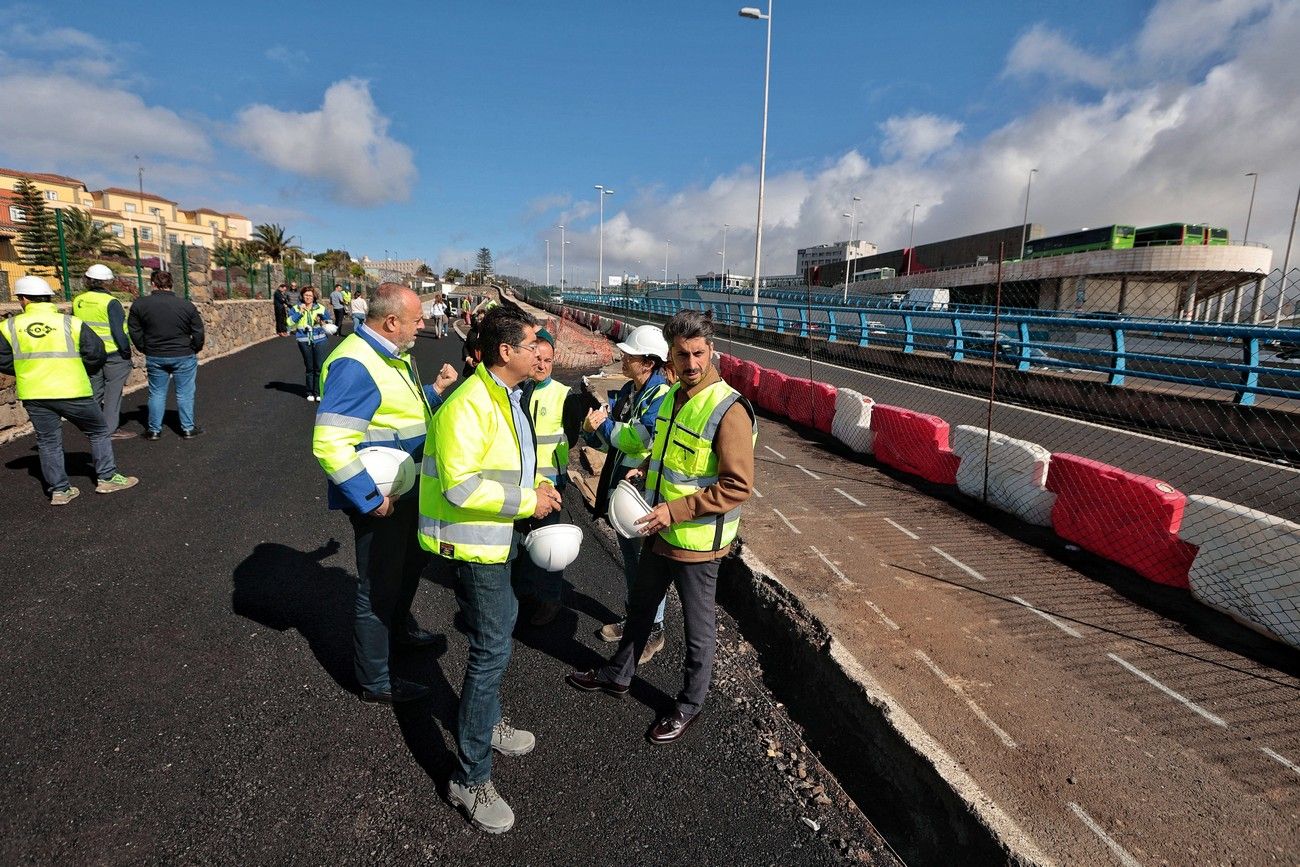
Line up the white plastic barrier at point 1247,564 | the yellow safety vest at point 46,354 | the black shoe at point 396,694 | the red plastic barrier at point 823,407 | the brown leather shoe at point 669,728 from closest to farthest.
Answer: the brown leather shoe at point 669,728, the black shoe at point 396,694, the white plastic barrier at point 1247,564, the yellow safety vest at point 46,354, the red plastic barrier at point 823,407

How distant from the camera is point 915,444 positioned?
727cm

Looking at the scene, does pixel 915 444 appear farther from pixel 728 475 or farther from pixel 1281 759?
pixel 728 475

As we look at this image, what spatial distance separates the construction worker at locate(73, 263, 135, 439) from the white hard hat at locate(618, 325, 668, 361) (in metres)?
6.11

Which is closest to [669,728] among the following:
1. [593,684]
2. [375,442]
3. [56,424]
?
[593,684]

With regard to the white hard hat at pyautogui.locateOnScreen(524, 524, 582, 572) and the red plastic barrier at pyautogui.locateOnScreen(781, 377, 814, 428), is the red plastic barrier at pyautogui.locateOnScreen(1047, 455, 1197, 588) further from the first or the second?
the red plastic barrier at pyautogui.locateOnScreen(781, 377, 814, 428)

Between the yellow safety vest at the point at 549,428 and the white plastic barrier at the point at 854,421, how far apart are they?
18.1 feet

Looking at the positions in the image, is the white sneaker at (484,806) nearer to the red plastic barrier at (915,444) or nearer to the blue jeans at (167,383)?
the red plastic barrier at (915,444)

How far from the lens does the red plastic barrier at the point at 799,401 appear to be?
9945 millimetres

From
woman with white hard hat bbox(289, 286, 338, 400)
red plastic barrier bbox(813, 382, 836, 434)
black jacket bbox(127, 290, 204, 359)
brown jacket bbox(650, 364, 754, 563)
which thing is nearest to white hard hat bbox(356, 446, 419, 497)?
brown jacket bbox(650, 364, 754, 563)

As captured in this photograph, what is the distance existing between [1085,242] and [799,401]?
37.6m

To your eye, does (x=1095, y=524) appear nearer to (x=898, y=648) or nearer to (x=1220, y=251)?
(x=898, y=648)

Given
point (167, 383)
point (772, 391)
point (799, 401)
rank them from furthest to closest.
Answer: point (772, 391) → point (799, 401) → point (167, 383)

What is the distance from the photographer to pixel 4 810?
242 cm

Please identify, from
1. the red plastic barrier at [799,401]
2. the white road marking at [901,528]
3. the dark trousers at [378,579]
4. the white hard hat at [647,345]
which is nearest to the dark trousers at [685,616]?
the dark trousers at [378,579]
